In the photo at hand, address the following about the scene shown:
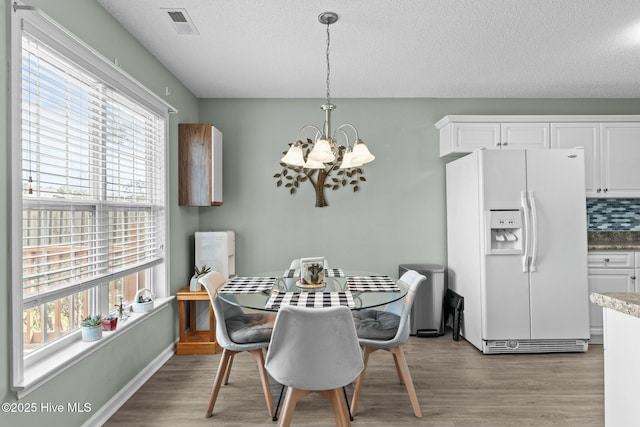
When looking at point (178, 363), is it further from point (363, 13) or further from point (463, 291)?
point (363, 13)

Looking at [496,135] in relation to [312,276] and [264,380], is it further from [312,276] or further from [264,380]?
[264,380]

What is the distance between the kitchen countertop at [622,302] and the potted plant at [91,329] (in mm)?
2553

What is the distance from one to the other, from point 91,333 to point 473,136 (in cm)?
370

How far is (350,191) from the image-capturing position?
13.9 ft

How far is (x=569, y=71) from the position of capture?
3.43m

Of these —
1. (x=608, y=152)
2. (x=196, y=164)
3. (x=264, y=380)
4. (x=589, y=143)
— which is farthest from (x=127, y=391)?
(x=608, y=152)

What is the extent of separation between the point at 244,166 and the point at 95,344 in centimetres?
245

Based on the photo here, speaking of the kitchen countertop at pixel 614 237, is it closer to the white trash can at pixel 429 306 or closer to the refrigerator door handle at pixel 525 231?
the refrigerator door handle at pixel 525 231

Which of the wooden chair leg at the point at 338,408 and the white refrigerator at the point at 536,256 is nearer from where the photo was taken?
the wooden chair leg at the point at 338,408

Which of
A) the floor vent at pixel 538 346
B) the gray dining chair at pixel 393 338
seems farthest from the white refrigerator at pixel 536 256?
the gray dining chair at pixel 393 338

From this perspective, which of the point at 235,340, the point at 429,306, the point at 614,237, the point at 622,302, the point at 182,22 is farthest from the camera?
the point at 614,237

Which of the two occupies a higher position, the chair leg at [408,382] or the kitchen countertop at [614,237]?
the kitchen countertop at [614,237]

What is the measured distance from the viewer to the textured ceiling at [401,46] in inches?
93.7

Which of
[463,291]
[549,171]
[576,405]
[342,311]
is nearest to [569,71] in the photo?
[549,171]
